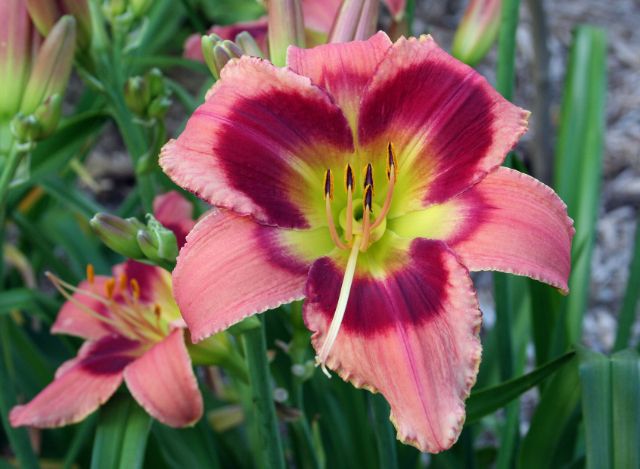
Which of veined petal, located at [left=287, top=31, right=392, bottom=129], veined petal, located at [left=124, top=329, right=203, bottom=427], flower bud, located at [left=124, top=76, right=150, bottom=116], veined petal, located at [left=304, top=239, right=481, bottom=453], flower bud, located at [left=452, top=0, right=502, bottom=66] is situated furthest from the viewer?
flower bud, located at [left=452, top=0, right=502, bottom=66]

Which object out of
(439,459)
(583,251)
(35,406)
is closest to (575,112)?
(583,251)

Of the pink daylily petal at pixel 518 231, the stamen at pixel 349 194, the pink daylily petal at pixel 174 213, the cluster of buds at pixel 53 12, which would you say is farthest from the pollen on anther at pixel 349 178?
the cluster of buds at pixel 53 12

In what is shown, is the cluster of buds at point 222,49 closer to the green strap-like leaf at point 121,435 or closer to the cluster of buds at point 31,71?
the cluster of buds at point 31,71

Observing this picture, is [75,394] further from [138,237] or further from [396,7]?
[396,7]

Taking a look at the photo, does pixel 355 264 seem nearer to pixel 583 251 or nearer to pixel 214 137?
pixel 214 137

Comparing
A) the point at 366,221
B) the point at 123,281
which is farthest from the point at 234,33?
the point at 366,221

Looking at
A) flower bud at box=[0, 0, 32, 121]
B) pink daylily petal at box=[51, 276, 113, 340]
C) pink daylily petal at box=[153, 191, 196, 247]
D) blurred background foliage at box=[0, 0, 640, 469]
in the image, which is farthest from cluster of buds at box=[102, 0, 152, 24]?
pink daylily petal at box=[51, 276, 113, 340]

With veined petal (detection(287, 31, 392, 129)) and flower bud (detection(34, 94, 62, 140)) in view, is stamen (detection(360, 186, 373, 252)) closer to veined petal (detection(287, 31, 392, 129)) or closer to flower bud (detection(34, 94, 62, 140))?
veined petal (detection(287, 31, 392, 129))
